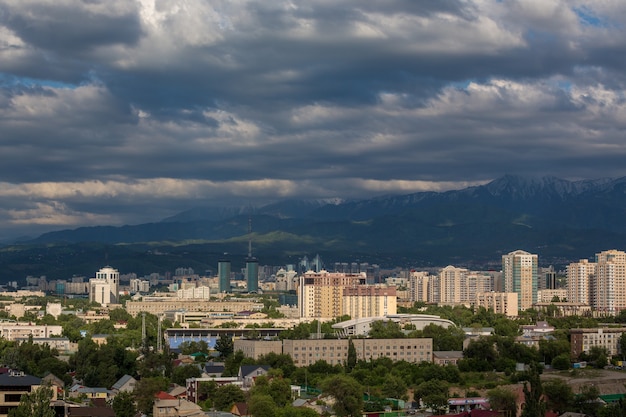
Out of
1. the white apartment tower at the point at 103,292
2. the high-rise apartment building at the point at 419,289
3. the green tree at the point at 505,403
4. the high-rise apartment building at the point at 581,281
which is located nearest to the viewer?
the green tree at the point at 505,403

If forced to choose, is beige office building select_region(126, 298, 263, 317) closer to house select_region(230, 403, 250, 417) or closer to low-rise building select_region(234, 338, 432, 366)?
low-rise building select_region(234, 338, 432, 366)

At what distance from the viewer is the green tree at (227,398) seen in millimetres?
46500

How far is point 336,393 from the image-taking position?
4578 cm

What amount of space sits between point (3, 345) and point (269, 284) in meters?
110

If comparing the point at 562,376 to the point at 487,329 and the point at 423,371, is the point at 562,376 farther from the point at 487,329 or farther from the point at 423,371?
the point at 487,329

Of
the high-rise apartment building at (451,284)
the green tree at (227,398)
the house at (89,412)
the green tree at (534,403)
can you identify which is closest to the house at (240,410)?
the green tree at (227,398)

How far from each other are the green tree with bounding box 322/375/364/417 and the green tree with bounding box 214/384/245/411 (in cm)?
→ 333

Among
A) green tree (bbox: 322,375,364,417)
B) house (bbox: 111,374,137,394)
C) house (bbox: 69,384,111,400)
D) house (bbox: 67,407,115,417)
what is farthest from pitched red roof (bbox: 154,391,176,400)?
house (bbox: 111,374,137,394)

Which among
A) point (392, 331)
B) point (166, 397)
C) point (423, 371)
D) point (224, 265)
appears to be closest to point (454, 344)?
point (392, 331)

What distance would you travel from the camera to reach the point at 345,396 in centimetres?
4531

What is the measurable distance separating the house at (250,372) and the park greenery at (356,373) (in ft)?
1.87

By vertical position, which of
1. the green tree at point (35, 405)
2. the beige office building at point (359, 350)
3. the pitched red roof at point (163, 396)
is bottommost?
the pitched red roof at point (163, 396)

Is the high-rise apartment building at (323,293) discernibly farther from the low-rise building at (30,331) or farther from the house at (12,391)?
the house at (12,391)

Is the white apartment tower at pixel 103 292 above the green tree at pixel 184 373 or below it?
above
